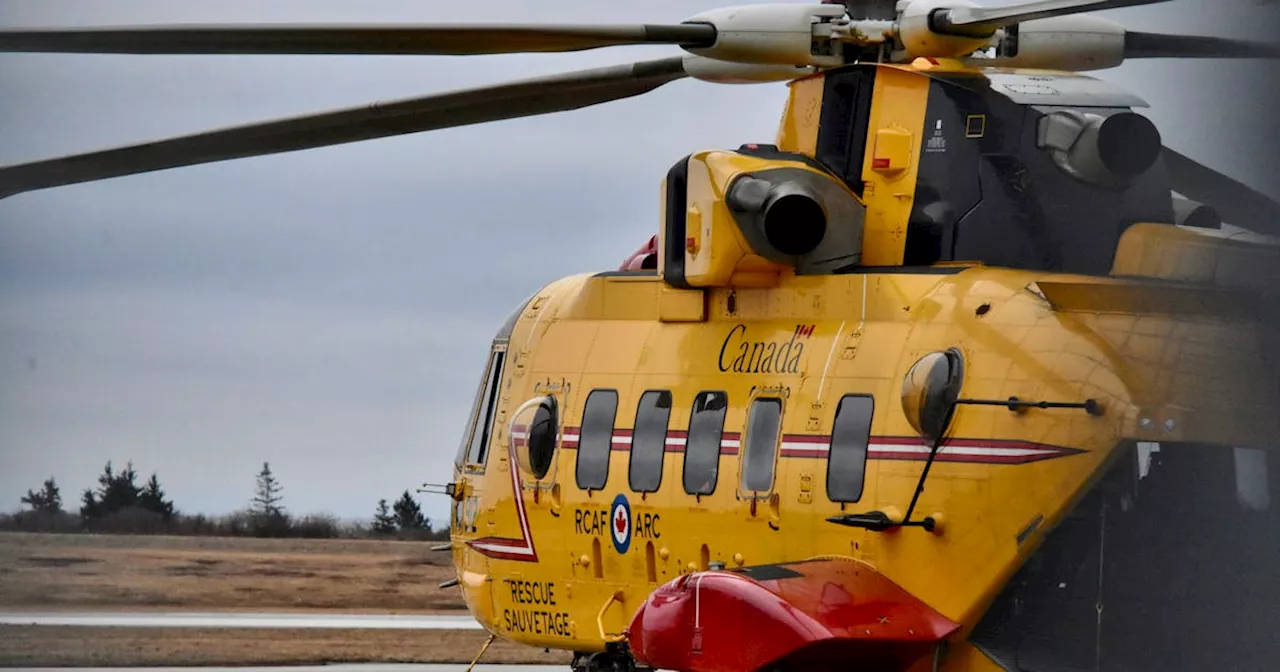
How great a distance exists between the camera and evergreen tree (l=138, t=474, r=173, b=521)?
29.4 meters

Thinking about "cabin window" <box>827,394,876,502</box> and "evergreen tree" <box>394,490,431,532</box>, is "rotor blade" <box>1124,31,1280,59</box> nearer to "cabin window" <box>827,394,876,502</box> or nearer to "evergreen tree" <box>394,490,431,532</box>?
"cabin window" <box>827,394,876,502</box>

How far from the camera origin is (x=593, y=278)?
1524cm

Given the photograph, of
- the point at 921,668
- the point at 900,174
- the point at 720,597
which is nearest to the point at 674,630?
the point at 720,597

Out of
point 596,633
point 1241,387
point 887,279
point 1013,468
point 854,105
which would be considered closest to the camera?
point 1241,387

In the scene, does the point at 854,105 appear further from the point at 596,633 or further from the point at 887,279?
the point at 596,633

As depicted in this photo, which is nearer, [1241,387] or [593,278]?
[1241,387]

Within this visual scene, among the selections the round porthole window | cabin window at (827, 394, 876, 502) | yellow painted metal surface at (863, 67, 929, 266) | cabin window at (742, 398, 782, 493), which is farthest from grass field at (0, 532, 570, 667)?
cabin window at (827, 394, 876, 502)

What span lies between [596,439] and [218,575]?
1486 cm

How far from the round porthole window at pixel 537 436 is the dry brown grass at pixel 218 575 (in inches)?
337

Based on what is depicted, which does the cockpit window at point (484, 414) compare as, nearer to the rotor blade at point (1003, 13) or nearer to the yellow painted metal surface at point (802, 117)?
the yellow painted metal surface at point (802, 117)

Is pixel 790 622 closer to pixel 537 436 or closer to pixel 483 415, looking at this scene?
pixel 537 436

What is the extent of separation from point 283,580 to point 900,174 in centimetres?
1702

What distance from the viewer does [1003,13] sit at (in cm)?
1201

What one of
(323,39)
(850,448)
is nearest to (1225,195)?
(850,448)
